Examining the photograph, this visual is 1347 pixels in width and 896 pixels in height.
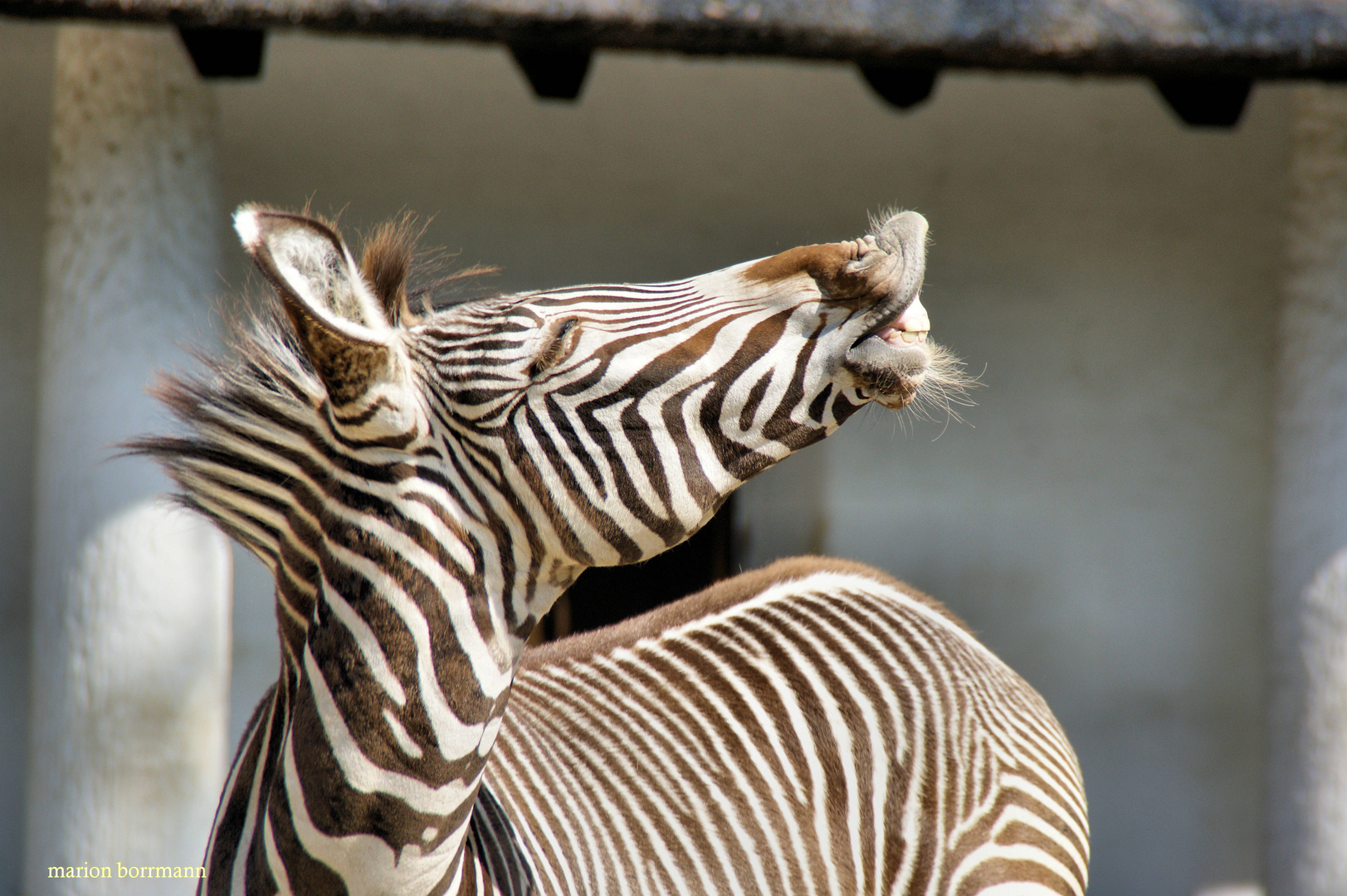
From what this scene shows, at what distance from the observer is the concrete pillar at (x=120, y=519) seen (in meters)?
2.90

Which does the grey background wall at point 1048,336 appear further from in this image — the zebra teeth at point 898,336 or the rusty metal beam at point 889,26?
the zebra teeth at point 898,336

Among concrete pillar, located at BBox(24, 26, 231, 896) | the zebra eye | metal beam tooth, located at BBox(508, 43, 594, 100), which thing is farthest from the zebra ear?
concrete pillar, located at BBox(24, 26, 231, 896)

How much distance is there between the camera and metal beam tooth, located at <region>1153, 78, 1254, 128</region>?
3217 millimetres

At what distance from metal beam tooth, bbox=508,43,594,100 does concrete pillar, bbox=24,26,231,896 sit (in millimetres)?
1018

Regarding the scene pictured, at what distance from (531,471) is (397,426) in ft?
0.48

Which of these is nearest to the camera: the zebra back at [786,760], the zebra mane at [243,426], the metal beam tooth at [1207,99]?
the zebra mane at [243,426]

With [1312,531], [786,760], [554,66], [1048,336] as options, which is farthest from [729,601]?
[1048,336]

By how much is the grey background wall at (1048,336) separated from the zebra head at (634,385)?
3.00 m

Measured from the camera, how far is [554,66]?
3.14 m

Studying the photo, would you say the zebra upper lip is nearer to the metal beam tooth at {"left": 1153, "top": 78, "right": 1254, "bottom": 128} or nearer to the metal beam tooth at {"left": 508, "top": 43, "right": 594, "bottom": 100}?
the metal beam tooth at {"left": 508, "top": 43, "right": 594, "bottom": 100}

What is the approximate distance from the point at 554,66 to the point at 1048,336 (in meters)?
2.32

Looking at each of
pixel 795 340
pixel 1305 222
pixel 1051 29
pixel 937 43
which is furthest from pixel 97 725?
pixel 1305 222

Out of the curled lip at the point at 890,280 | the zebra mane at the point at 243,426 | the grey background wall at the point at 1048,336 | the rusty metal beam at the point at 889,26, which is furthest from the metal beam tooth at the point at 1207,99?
the zebra mane at the point at 243,426

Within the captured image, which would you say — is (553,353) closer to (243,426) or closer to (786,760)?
(243,426)
